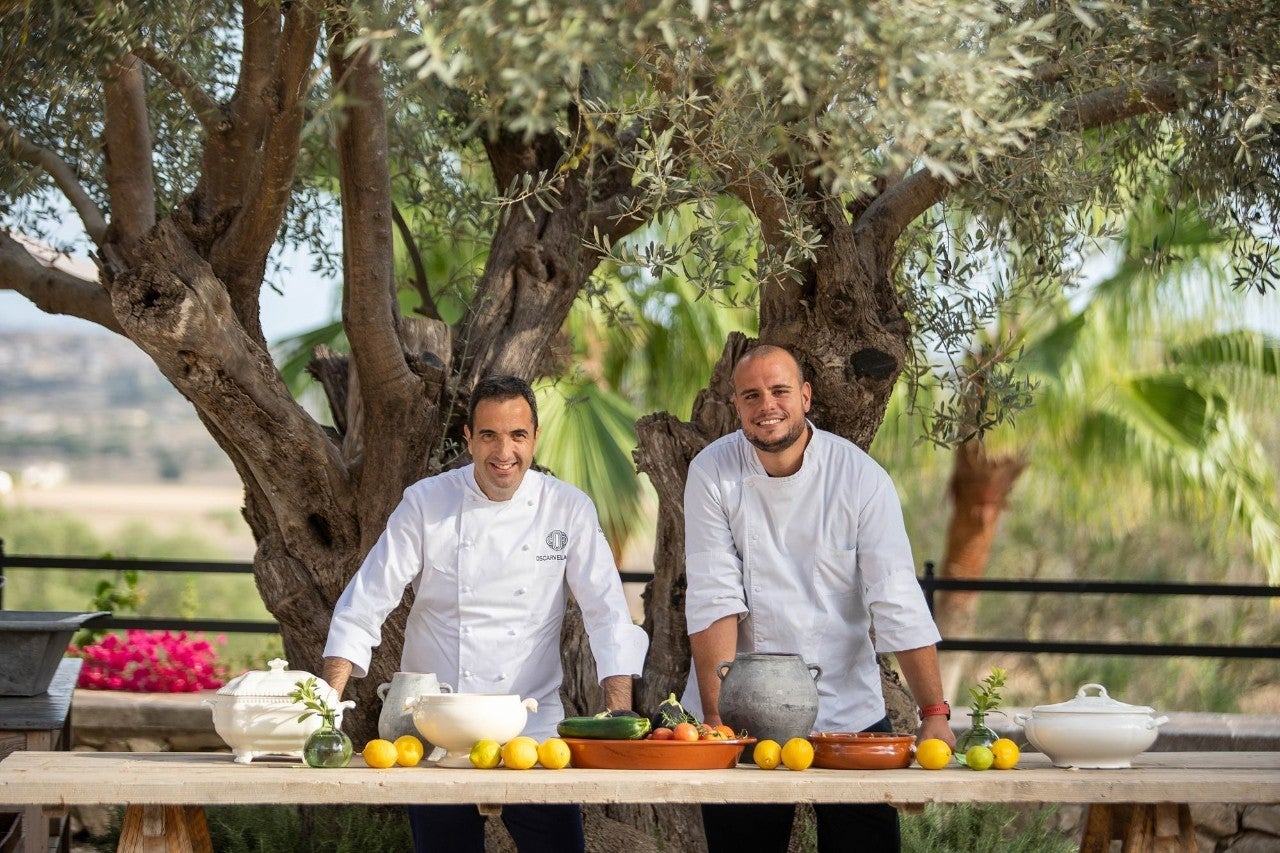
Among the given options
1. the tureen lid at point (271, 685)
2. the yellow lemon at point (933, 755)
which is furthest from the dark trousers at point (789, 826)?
the tureen lid at point (271, 685)

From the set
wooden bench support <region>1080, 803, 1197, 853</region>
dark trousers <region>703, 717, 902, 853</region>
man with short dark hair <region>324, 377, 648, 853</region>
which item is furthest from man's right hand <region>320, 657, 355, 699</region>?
wooden bench support <region>1080, 803, 1197, 853</region>

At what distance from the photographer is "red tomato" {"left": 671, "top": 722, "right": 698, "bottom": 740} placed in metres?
2.98

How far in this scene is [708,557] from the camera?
3.74 meters

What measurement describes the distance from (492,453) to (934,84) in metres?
1.55

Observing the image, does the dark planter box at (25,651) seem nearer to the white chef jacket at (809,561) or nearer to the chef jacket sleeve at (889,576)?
the white chef jacket at (809,561)

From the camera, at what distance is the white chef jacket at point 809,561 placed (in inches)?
145

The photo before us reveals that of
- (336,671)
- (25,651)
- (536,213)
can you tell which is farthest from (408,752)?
(536,213)

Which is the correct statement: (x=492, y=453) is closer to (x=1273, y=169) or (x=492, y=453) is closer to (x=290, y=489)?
(x=290, y=489)

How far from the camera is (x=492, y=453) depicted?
356 cm

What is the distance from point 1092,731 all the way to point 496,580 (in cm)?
150

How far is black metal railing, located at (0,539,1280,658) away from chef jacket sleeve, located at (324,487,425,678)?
7.42 feet

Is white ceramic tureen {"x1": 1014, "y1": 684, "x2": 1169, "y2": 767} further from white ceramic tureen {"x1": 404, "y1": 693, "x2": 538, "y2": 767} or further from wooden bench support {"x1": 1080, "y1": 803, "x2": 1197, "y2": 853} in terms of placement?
white ceramic tureen {"x1": 404, "y1": 693, "x2": 538, "y2": 767}

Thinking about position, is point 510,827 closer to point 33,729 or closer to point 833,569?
point 833,569

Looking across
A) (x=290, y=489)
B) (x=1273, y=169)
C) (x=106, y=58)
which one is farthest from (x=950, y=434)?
(x=106, y=58)
